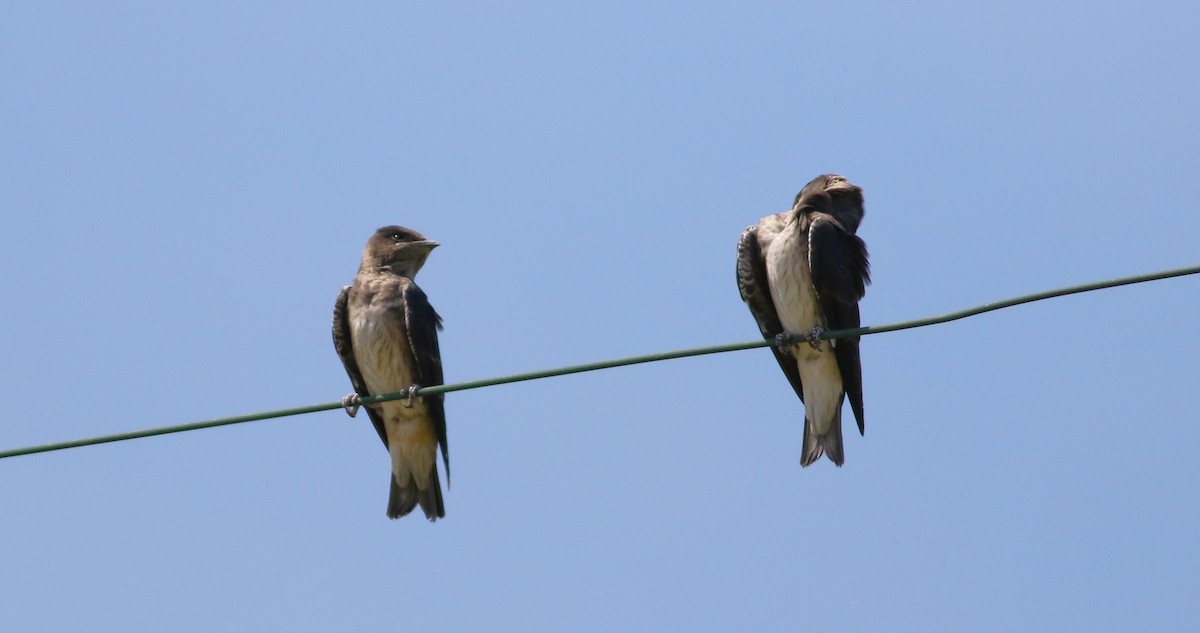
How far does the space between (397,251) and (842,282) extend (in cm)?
351

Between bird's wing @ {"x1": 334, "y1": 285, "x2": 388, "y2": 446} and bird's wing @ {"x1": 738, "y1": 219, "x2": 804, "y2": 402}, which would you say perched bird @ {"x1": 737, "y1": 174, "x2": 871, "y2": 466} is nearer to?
bird's wing @ {"x1": 738, "y1": 219, "x2": 804, "y2": 402}

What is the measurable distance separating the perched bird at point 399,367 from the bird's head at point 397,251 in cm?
17

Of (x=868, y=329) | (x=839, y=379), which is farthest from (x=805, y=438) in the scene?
(x=868, y=329)

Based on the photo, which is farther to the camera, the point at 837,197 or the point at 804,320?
the point at 837,197

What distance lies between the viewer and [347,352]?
12.5 metres

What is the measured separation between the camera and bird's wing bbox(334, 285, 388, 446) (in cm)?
1245

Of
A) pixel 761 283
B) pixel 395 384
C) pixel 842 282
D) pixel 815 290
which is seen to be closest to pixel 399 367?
pixel 395 384

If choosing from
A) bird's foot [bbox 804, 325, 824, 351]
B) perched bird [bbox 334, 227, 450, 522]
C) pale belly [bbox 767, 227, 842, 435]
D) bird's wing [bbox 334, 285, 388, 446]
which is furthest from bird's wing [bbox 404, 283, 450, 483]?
bird's foot [bbox 804, 325, 824, 351]

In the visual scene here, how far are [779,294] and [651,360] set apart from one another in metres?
3.97

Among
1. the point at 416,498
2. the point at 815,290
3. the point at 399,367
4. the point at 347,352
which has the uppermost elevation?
the point at 815,290

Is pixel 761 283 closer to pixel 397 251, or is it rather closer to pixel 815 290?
pixel 815 290

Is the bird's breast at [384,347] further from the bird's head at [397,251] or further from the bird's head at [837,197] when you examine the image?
the bird's head at [837,197]

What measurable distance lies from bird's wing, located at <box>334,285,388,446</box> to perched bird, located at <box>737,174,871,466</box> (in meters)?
2.89

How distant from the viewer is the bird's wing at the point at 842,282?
1163 cm
